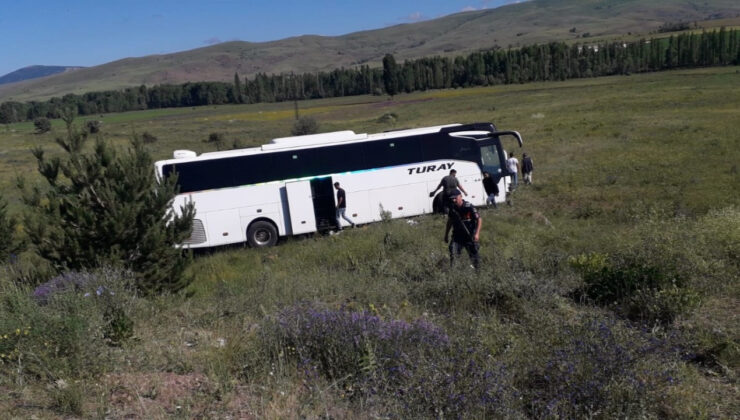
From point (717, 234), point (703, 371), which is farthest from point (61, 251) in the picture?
point (717, 234)

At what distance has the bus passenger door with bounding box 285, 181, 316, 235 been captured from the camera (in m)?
17.8

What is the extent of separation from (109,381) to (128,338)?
1.11m

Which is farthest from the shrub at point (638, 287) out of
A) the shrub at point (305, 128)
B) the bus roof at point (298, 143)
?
the shrub at point (305, 128)

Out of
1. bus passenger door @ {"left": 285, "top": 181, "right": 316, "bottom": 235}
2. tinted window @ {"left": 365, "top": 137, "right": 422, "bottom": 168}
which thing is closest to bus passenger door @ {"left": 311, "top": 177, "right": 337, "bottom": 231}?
bus passenger door @ {"left": 285, "top": 181, "right": 316, "bottom": 235}

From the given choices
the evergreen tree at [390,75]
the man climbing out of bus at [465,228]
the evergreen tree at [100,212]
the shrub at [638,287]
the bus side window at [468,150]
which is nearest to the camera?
the shrub at [638,287]

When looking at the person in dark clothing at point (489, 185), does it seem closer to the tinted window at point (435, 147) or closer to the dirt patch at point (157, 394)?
the tinted window at point (435, 147)

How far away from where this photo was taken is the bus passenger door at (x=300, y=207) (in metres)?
17.8

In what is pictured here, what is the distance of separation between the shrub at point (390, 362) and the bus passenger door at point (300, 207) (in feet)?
38.4

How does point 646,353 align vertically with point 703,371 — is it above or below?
above

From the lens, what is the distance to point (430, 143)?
1883 cm

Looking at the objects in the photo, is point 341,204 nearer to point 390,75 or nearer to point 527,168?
point 527,168

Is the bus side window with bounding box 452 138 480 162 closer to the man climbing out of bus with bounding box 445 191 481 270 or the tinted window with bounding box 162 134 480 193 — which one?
the tinted window with bounding box 162 134 480 193

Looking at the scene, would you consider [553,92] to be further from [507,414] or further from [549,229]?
[507,414]

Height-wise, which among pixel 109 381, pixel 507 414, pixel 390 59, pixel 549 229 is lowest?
pixel 549 229
